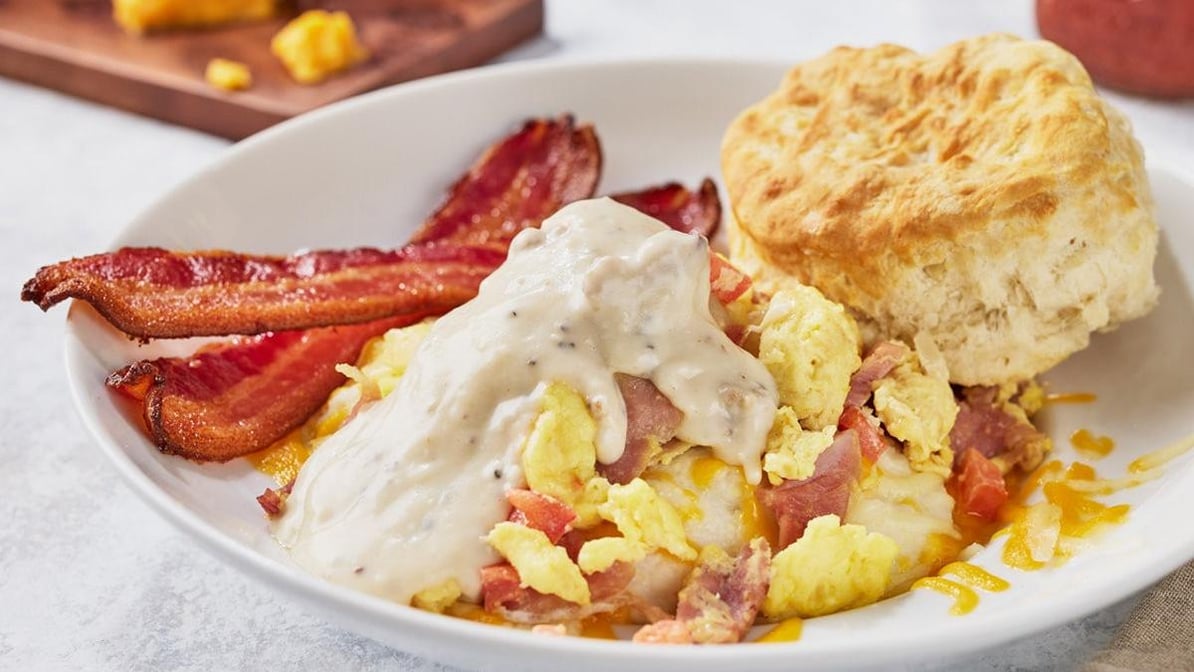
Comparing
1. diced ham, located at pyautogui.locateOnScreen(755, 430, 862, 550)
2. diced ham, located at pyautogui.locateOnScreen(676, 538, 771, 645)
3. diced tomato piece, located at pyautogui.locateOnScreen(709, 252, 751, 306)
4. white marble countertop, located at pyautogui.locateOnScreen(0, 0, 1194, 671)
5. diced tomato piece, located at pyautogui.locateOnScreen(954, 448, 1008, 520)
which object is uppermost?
diced tomato piece, located at pyautogui.locateOnScreen(709, 252, 751, 306)

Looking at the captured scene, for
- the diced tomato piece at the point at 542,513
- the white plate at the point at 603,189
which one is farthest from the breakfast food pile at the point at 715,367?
the white plate at the point at 603,189

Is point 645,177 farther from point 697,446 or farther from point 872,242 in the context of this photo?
point 697,446

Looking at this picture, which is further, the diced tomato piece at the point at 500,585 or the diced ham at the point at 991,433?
the diced ham at the point at 991,433

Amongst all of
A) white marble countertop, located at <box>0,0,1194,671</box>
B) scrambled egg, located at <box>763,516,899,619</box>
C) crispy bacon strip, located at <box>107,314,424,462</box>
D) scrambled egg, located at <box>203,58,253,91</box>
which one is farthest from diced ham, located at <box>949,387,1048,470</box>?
scrambled egg, located at <box>203,58,253,91</box>

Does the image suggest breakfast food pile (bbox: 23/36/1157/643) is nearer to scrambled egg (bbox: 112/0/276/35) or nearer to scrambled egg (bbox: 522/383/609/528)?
scrambled egg (bbox: 522/383/609/528)

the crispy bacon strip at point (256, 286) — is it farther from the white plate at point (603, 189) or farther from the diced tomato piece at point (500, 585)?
the diced tomato piece at point (500, 585)

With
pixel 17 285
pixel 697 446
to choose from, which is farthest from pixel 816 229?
pixel 17 285
